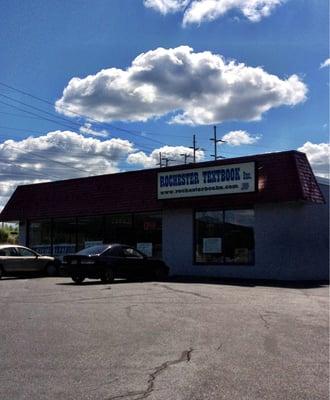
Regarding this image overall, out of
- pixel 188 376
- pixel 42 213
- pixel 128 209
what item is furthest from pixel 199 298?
pixel 42 213

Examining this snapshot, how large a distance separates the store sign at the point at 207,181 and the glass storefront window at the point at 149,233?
1.58 meters

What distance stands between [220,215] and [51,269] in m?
7.82

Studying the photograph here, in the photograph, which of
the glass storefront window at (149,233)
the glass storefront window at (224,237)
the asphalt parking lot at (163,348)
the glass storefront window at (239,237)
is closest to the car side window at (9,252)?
the glass storefront window at (149,233)

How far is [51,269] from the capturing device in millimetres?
25328

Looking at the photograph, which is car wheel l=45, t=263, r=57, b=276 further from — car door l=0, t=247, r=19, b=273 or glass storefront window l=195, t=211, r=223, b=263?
glass storefront window l=195, t=211, r=223, b=263

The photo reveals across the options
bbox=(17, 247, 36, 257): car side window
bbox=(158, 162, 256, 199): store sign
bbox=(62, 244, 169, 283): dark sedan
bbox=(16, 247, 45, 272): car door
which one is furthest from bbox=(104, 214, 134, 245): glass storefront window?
bbox=(62, 244, 169, 283): dark sedan

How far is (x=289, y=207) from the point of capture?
880 inches

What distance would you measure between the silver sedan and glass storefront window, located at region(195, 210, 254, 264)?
651 cm

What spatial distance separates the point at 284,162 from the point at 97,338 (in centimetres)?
1447

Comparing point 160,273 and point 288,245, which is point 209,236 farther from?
point 288,245

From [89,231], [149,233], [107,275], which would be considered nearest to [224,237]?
[149,233]

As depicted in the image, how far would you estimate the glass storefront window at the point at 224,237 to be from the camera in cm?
2289

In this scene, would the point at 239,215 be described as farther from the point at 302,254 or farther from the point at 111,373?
the point at 111,373

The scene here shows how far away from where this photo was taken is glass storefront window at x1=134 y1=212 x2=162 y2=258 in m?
25.9
